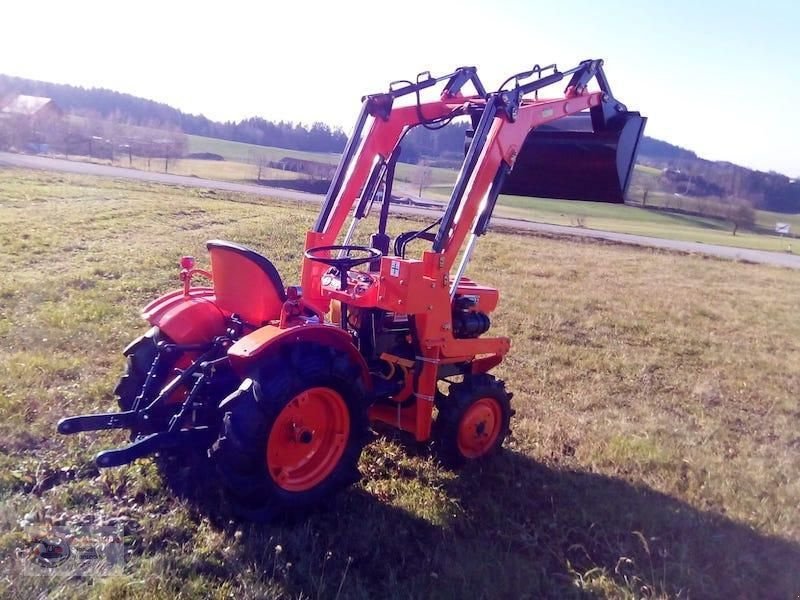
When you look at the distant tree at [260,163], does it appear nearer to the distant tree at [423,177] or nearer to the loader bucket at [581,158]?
the distant tree at [423,177]

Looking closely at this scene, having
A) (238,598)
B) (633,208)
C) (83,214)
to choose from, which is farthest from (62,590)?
(633,208)

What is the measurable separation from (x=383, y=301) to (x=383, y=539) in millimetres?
1416

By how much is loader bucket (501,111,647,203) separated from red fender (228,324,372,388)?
2.44 m

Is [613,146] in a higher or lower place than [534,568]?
higher

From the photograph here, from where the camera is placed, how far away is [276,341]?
3.67 metres

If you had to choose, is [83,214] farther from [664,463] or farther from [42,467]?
[664,463]

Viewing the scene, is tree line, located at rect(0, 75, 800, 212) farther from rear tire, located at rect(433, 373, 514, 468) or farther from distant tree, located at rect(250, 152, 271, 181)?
rear tire, located at rect(433, 373, 514, 468)

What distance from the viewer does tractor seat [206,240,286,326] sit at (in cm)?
395

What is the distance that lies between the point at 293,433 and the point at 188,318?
3.36 feet

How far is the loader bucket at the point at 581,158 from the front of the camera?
5270mm

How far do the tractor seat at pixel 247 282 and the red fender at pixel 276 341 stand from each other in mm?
168

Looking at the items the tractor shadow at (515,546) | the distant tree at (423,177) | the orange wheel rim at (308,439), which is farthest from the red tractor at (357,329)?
the distant tree at (423,177)

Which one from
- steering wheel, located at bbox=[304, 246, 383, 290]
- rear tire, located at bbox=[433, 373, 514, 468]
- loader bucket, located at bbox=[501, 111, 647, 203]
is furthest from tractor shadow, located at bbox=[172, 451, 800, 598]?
loader bucket, located at bbox=[501, 111, 647, 203]

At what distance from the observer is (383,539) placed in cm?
380
